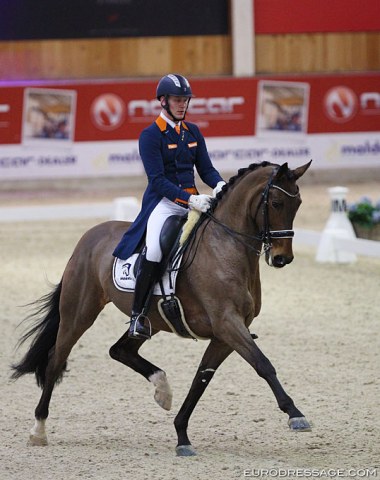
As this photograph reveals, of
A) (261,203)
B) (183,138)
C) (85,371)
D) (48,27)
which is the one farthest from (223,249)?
(48,27)

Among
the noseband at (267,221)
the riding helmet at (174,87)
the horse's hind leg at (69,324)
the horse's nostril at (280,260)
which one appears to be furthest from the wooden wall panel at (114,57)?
the horse's nostril at (280,260)

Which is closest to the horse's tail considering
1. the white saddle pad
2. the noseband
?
the white saddle pad

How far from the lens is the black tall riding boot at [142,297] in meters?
5.40

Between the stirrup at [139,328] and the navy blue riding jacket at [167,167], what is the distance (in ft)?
1.19

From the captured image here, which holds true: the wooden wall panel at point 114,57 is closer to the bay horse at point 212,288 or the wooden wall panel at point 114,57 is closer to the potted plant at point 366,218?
the potted plant at point 366,218

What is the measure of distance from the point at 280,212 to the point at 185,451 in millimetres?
1330

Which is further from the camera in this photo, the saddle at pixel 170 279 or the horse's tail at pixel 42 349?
the horse's tail at pixel 42 349

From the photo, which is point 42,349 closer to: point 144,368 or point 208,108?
point 144,368

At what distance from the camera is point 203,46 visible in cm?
1867

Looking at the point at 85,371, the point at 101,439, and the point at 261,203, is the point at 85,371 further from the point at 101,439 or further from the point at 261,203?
the point at 261,203

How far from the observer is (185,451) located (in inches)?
208

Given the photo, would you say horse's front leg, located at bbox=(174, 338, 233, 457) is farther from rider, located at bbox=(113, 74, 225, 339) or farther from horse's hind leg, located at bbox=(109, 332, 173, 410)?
rider, located at bbox=(113, 74, 225, 339)

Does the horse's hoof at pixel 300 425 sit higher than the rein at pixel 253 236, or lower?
lower

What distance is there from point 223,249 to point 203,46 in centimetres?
1390
